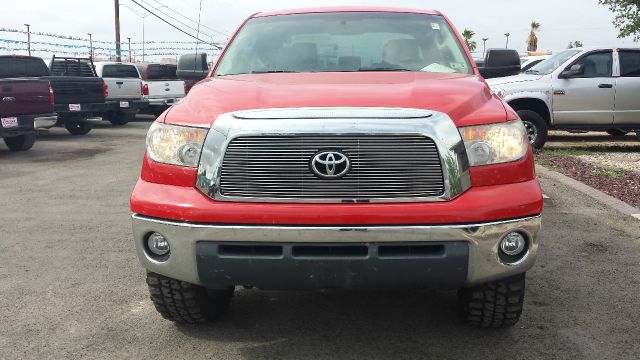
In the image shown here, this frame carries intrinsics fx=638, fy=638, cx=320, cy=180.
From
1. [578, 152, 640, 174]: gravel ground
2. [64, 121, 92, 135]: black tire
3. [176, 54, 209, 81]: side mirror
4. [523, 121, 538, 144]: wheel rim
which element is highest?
[176, 54, 209, 81]: side mirror

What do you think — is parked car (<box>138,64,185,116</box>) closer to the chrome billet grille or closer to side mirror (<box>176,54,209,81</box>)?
side mirror (<box>176,54,209,81</box>)

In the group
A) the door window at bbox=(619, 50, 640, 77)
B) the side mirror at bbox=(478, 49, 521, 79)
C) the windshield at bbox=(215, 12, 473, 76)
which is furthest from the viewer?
the door window at bbox=(619, 50, 640, 77)

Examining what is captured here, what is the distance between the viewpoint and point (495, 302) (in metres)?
3.24

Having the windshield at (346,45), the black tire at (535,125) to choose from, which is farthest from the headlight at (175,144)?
the black tire at (535,125)

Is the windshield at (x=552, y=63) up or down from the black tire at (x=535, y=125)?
up

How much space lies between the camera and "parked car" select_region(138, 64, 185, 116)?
19.0m

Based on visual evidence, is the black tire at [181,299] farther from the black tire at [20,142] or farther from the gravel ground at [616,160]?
the black tire at [20,142]

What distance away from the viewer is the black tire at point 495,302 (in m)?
3.18

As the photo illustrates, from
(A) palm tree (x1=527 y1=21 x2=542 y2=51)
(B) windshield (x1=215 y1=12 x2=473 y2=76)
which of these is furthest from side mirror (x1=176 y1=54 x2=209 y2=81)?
(A) palm tree (x1=527 y1=21 x2=542 y2=51)

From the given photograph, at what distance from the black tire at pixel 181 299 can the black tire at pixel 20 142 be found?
9681 mm

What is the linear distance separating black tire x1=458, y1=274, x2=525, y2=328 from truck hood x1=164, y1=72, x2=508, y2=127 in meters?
0.83

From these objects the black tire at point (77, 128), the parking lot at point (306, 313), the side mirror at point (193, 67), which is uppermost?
the side mirror at point (193, 67)

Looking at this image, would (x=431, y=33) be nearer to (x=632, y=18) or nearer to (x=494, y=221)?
(x=494, y=221)

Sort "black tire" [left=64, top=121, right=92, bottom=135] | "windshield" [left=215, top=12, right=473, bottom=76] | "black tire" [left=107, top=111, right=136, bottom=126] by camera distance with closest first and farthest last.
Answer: "windshield" [left=215, top=12, right=473, bottom=76] < "black tire" [left=64, top=121, right=92, bottom=135] < "black tire" [left=107, top=111, right=136, bottom=126]
